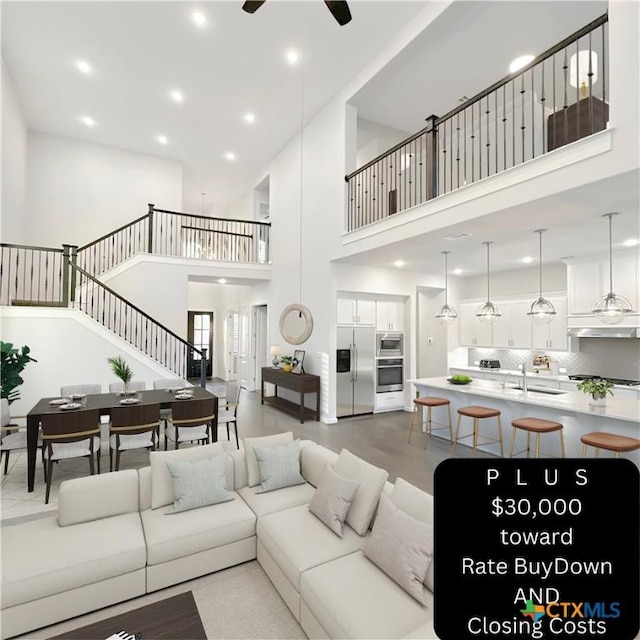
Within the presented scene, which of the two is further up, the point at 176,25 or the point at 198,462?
the point at 176,25

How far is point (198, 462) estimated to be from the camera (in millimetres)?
2732

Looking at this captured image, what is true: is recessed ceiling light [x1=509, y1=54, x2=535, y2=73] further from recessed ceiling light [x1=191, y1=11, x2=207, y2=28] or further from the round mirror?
the round mirror

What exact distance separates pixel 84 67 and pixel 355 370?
677 cm

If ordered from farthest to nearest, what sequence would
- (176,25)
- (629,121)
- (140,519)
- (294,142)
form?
(294,142) → (176,25) → (629,121) → (140,519)

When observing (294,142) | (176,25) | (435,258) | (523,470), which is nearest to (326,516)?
(523,470)

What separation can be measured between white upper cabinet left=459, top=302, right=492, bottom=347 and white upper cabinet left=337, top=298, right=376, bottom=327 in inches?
89.8

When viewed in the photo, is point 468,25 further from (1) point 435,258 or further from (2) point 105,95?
(2) point 105,95

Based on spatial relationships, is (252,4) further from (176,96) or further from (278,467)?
(176,96)

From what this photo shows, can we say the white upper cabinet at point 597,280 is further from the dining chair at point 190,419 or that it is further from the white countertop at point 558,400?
the dining chair at point 190,419

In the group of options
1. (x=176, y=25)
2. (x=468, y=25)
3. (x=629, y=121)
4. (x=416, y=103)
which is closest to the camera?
(x=629, y=121)

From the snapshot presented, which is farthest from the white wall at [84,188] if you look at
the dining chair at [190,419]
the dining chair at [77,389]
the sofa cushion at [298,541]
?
the sofa cushion at [298,541]

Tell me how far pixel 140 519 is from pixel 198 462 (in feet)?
1.62

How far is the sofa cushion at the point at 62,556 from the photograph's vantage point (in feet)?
6.36

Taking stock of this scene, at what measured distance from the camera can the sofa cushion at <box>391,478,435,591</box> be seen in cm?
192
